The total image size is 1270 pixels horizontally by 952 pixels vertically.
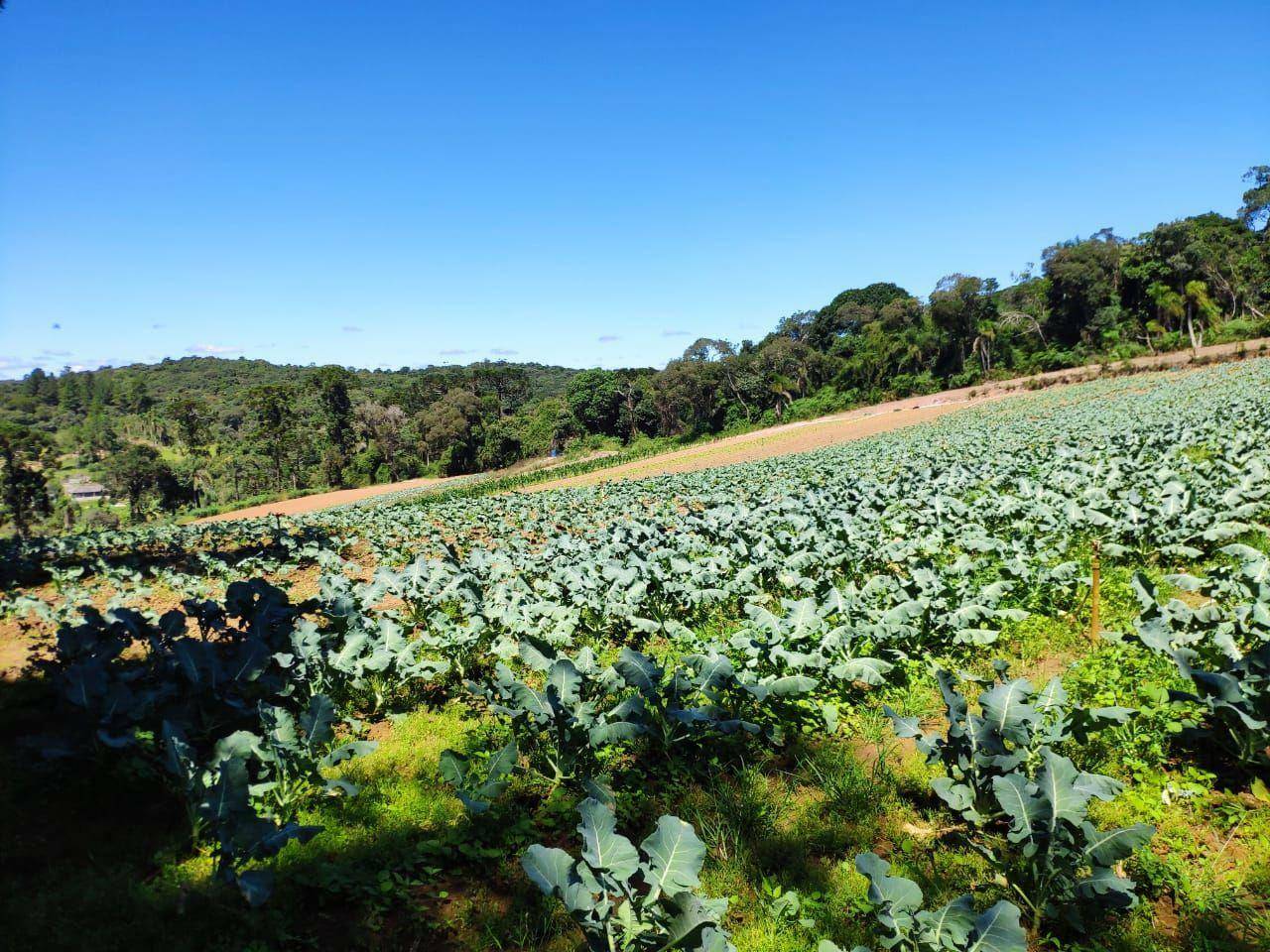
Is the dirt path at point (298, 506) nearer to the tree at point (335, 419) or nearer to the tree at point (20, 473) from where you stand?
the tree at point (335, 419)

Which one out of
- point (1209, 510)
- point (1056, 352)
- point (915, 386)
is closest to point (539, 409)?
point (915, 386)

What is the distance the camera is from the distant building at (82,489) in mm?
93938

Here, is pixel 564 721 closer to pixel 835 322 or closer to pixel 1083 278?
pixel 1083 278

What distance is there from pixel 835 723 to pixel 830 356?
88542mm

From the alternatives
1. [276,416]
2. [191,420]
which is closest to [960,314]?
[276,416]

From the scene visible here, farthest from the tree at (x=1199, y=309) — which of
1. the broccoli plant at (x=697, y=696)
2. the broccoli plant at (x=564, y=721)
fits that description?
the broccoli plant at (x=564, y=721)

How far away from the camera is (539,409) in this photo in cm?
9819

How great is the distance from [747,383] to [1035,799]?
81.2m

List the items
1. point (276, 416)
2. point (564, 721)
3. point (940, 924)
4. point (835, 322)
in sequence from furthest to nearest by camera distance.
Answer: point (835, 322), point (276, 416), point (564, 721), point (940, 924)

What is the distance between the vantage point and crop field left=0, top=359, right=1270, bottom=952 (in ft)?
8.42

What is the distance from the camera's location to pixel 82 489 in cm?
9700

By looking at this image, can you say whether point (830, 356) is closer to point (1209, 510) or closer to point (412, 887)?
point (1209, 510)

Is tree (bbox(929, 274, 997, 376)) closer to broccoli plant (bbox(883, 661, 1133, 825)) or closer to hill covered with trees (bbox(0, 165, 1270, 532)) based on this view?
hill covered with trees (bbox(0, 165, 1270, 532))

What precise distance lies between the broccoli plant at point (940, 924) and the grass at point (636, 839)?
1.66 ft
